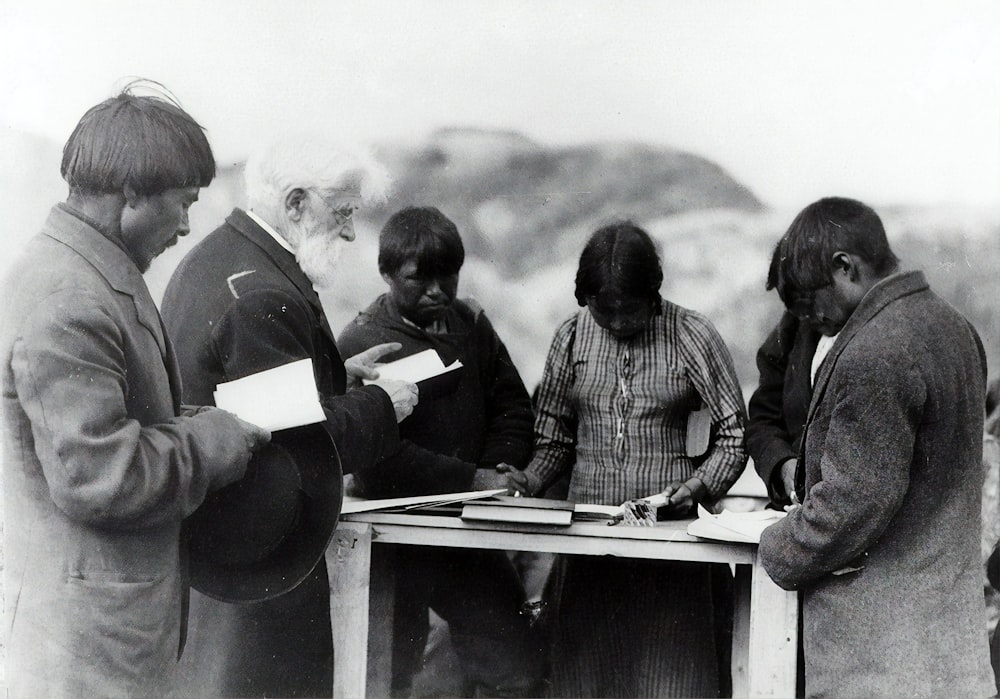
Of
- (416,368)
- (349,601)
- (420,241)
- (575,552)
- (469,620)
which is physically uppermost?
(420,241)

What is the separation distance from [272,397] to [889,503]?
1.77m

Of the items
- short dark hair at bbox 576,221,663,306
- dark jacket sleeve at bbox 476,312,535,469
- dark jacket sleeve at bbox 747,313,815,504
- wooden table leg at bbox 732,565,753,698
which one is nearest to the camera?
wooden table leg at bbox 732,565,753,698

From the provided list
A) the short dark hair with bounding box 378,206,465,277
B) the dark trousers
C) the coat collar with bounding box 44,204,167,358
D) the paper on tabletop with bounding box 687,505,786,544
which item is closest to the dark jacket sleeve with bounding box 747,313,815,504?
the paper on tabletop with bounding box 687,505,786,544

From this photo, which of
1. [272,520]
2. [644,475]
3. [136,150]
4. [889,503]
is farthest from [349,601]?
[889,503]

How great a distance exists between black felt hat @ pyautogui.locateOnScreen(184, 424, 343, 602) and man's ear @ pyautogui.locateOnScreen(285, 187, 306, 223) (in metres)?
0.67

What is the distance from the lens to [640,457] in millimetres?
3385

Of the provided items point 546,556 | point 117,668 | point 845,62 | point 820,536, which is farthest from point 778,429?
point 117,668

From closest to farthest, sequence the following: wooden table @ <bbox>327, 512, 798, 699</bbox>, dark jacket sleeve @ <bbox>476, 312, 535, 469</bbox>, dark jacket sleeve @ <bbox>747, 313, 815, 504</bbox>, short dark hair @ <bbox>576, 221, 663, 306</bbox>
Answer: wooden table @ <bbox>327, 512, 798, 699</bbox> → dark jacket sleeve @ <bbox>747, 313, 815, 504</bbox> → short dark hair @ <bbox>576, 221, 663, 306</bbox> → dark jacket sleeve @ <bbox>476, 312, 535, 469</bbox>

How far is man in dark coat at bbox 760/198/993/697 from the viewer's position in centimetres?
268

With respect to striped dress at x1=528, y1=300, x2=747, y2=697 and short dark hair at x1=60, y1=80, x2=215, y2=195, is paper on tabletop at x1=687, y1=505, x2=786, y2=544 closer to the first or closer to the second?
striped dress at x1=528, y1=300, x2=747, y2=697

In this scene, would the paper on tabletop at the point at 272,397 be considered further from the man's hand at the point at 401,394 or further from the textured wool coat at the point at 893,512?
the textured wool coat at the point at 893,512

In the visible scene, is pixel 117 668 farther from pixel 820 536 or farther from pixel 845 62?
pixel 845 62

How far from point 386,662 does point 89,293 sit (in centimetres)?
154

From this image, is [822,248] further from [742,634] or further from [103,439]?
[103,439]
